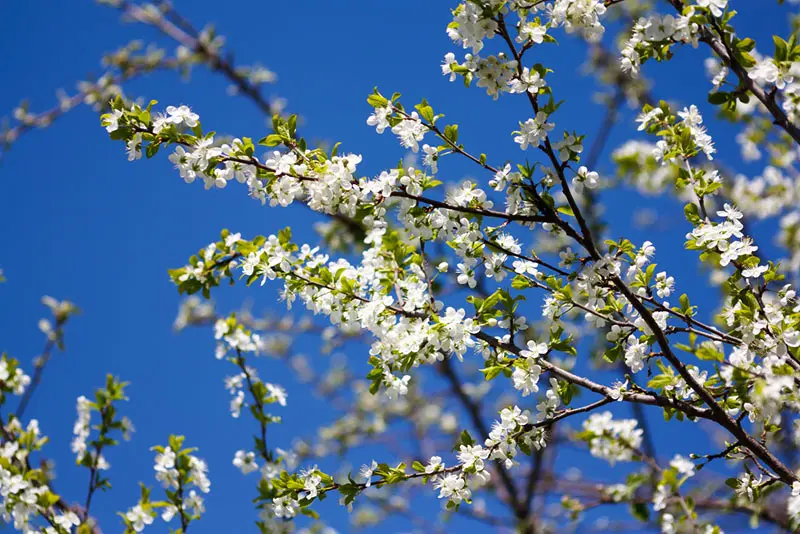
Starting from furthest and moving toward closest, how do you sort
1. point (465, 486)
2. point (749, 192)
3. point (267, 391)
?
1. point (749, 192)
2. point (267, 391)
3. point (465, 486)

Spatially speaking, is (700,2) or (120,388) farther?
(120,388)

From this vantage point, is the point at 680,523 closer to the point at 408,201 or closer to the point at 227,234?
the point at 408,201

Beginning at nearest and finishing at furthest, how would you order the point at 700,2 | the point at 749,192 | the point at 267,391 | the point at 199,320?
the point at 700,2 → the point at 267,391 → the point at 749,192 → the point at 199,320

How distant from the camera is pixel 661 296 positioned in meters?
2.78

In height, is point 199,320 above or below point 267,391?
above

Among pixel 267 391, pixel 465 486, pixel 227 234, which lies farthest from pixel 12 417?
pixel 465 486

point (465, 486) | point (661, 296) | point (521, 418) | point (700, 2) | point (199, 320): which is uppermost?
point (199, 320)

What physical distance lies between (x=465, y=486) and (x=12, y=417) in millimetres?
2885

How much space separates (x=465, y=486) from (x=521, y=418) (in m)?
0.33

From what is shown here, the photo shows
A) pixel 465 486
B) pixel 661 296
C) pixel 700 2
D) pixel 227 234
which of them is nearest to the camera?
pixel 700 2

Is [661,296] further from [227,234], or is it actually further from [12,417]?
[12,417]

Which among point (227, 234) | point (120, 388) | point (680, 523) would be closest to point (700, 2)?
point (227, 234)

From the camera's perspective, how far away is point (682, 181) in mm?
2727

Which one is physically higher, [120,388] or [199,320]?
[199,320]
